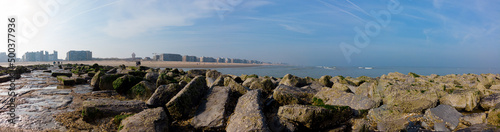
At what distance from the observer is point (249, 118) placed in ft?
11.2

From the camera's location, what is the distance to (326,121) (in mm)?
3730

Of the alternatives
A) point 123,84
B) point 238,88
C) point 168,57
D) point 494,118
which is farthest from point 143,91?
point 168,57

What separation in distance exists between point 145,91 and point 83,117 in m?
1.93

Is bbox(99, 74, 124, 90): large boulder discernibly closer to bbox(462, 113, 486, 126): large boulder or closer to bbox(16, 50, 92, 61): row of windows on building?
bbox(462, 113, 486, 126): large boulder

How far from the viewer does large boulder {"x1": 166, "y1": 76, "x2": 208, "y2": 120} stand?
4.31 metres

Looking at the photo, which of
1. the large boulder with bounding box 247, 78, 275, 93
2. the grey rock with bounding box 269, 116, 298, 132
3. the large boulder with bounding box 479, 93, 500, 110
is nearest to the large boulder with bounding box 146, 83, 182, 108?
the large boulder with bounding box 247, 78, 275, 93

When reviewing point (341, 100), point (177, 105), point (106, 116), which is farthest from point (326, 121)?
point (106, 116)

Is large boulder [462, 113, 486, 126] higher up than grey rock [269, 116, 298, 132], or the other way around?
large boulder [462, 113, 486, 126]

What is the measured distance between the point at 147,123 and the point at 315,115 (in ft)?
9.00

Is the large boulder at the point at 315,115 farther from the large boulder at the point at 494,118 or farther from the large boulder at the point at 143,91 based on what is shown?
the large boulder at the point at 143,91

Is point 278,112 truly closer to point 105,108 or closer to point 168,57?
point 105,108

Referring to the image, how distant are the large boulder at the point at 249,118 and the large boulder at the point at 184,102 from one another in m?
1.07

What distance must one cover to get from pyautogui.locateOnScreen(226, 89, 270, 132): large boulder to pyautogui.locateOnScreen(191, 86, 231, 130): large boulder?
0.25 metres

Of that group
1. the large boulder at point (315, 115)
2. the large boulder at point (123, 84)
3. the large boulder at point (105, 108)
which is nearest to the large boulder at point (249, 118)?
the large boulder at point (315, 115)
